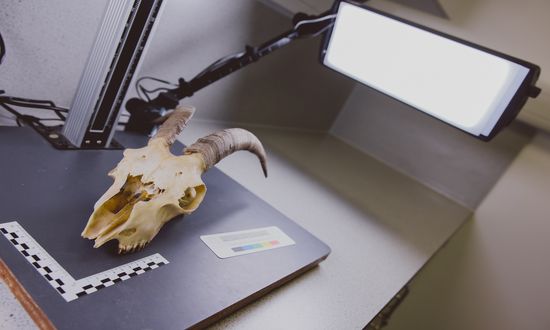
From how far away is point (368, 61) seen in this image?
1046mm

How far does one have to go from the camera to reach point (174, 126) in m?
0.65

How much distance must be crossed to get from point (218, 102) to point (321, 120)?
1000 mm

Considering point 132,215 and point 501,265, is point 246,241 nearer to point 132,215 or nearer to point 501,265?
point 132,215

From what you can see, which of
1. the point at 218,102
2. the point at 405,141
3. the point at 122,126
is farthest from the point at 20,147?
the point at 405,141

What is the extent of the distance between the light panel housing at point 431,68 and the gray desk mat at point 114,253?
1.75 feet

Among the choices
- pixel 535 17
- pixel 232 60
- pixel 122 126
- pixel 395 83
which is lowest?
pixel 122 126

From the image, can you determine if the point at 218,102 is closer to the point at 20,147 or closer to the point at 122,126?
the point at 122,126

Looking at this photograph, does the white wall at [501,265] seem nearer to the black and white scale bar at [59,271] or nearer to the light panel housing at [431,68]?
the light panel housing at [431,68]

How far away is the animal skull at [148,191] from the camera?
51 centimetres

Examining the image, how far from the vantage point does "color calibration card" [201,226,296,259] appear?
2.16 ft

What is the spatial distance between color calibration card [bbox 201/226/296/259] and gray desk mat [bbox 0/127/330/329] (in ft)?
0.05

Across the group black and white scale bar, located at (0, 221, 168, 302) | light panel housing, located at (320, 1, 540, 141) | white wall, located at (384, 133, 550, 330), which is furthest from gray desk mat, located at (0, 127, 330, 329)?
white wall, located at (384, 133, 550, 330)

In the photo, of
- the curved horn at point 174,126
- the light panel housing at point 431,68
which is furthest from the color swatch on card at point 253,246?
the light panel housing at point 431,68

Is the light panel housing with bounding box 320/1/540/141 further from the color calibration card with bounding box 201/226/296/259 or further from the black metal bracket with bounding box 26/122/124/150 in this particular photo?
the black metal bracket with bounding box 26/122/124/150
